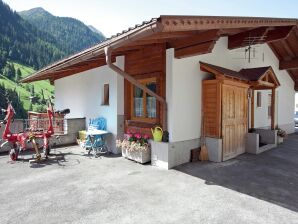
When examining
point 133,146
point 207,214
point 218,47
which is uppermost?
point 218,47

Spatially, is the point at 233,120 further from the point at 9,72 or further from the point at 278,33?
the point at 9,72

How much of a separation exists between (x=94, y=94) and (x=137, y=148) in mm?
3952

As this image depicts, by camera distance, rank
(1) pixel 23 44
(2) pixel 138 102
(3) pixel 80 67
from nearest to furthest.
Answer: (2) pixel 138 102 → (3) pixel 80 67 → (1) pixel 23 44

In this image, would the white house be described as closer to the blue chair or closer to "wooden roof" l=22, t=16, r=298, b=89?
"wooden roof" l=22, t=16, r=298, b=89

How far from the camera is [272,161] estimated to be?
25.3 feet

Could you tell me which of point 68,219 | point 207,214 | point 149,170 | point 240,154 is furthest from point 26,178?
point 240,154

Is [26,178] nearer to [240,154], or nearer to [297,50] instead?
[240,154]

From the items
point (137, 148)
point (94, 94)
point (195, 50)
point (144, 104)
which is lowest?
point (137, 148)

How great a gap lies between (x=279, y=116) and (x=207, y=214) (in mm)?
11947

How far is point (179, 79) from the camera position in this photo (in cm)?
696

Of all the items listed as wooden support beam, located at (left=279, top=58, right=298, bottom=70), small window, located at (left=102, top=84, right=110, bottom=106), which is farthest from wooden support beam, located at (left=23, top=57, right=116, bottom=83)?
wooden support beam, located at (left=279, top=58, right=298, bottom=70)

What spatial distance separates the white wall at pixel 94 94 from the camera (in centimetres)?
868

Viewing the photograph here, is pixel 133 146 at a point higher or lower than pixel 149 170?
higher

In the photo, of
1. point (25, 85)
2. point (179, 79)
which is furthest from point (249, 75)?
point (25, 85)
